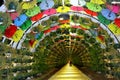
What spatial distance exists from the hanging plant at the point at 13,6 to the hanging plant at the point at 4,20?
0.18m

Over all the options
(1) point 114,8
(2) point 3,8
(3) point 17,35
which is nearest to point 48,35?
(3) point 17,35

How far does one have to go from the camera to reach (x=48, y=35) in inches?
691

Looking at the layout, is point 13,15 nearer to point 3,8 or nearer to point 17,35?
point 3,8

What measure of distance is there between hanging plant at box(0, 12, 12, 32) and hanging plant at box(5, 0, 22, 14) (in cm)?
18

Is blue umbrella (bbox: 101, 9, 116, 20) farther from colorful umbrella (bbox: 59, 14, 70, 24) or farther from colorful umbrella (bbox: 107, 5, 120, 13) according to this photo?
colorful umbrella (bbox: 59, 14, 70, 24)

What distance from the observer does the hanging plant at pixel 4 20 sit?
11.3 m

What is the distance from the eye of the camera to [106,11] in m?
12.7

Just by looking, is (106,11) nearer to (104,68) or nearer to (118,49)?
(118,49)

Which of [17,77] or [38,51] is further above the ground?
[38,51]

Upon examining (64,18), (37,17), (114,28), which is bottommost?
(114,28)

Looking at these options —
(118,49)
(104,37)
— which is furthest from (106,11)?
(104,37)

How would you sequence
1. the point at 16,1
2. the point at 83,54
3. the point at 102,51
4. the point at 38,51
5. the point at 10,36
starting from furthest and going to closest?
the point at 83,54
the point at 38,51
the point at 102,51
the point at 10,36
the point at 16,1

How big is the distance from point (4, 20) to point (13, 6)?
19.0 inches

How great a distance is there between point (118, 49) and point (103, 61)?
105 inches
